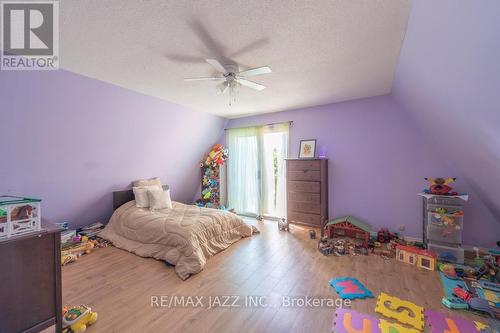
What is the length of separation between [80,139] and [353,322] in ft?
12.5

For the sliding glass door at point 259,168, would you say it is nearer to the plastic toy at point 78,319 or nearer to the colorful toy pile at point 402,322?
the colorful toy pile at point 402,322

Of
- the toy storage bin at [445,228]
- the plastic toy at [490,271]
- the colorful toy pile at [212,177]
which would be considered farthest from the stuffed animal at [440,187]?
the colorful toy pile at [212,177]

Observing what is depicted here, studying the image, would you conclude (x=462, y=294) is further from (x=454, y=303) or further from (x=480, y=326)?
(x=480, y=326)

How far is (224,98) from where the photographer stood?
11.0 ft

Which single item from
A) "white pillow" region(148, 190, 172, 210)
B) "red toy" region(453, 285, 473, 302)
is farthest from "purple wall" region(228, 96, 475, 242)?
"white pillow" region(148, 190, 172, 210)

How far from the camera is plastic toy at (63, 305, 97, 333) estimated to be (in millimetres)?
1490

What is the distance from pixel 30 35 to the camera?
1742 mm

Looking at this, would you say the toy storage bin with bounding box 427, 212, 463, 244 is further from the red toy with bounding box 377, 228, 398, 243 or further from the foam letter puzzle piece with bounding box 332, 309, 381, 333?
the foam letter puzzle piece with bounding box 332, 309, 381, 333

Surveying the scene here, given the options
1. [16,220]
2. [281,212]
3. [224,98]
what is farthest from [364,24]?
[281,212]

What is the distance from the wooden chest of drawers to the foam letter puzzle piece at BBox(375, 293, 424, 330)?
5.44 ft

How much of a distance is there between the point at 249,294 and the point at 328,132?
3.11 m

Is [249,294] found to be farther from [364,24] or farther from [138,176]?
[138,176]

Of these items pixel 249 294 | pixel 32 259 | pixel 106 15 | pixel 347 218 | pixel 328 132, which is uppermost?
pixel 106 15

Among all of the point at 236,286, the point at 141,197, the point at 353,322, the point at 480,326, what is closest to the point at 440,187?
the point at 480,326
